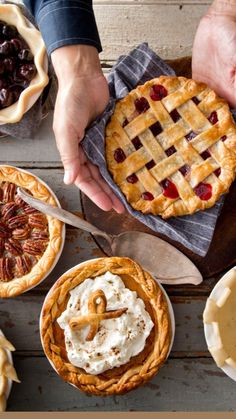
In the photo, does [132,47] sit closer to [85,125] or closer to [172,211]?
[85,125]

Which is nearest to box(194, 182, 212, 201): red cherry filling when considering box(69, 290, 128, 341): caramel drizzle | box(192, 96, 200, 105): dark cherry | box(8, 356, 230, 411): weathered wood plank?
box(192, 96, 200, 105): dark cherry

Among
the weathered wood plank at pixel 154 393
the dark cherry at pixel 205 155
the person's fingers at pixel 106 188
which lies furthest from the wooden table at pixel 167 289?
the dark cherry at pixel 205 155

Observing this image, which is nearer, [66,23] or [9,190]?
[66,23]

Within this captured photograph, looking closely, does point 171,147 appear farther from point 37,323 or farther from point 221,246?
point 37,323

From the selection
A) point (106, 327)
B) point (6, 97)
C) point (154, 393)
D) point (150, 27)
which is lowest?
point (154, 393)

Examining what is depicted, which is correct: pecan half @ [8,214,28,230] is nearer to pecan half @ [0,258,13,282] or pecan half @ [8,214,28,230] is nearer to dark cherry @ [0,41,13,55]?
pecan half @ [0,258,13,282]

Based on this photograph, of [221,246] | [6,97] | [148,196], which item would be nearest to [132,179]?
[148,196]
